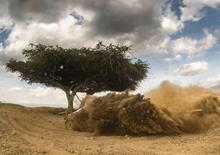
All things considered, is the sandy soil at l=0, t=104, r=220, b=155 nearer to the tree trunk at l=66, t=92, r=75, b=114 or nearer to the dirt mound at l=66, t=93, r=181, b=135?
the dirt mound at l=66, t=93, r=181, b=135

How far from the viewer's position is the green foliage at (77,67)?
28562 millimetres

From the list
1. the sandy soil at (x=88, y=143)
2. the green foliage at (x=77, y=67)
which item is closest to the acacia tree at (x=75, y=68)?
the green foliage at (x=77, y=67)

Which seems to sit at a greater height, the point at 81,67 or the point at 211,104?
the point at 81,67

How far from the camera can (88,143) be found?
477 inches

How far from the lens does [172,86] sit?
51.7 feet

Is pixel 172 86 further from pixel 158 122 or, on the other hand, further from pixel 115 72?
pixel 115 72

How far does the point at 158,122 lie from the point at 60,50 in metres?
16.1

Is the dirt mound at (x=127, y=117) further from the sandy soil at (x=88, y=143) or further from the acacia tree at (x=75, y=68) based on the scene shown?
the acacia tree at (x=75, y=68)

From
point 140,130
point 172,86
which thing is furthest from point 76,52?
point 140,130

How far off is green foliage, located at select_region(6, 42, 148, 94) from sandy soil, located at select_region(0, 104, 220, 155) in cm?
1321

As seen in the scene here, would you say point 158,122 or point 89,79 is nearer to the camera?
point 158,122

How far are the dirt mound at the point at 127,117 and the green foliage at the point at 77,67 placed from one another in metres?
14.2

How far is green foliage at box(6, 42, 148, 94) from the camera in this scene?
2856 cm

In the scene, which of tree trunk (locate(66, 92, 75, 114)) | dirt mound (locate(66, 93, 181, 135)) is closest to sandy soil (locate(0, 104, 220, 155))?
dirt mound (locate(66, 93, 181, 135))
